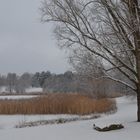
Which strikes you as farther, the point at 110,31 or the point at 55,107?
the point at 55,107

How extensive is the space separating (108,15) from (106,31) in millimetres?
676

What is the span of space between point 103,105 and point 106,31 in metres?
12.0

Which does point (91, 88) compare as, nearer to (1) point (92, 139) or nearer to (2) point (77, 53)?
(2) point (77, 53)

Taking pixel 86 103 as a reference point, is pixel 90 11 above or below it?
above

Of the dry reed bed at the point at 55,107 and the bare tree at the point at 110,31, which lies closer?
the bare tree at the point at 110,31

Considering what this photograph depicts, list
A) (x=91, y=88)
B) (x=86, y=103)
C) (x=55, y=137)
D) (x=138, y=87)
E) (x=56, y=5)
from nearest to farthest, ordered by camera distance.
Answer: (x=55, y=137), (x=138, y=87), (x=56, y=5), (x=86, y=103), (x=91, y=88)

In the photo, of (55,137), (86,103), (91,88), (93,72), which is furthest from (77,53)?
(91,88)

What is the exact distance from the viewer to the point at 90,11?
1564cm

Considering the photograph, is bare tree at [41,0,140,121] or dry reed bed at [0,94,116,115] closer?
bare tree at [41,0,140,121]

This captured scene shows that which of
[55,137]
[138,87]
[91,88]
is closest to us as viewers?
[55,137]

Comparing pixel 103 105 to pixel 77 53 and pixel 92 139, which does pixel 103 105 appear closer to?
pixel 77 53

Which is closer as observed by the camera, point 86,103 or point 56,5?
point 56,5

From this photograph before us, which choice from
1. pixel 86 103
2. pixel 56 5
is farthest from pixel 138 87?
pixel 86 103

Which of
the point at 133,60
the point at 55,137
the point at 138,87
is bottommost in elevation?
the point at 55,137
